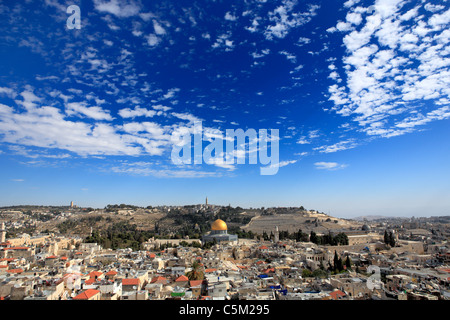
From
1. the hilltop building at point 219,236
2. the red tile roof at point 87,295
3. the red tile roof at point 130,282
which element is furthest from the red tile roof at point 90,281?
the hilltop building at point 219,236

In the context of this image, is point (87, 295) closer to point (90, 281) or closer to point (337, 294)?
point (90, 281)

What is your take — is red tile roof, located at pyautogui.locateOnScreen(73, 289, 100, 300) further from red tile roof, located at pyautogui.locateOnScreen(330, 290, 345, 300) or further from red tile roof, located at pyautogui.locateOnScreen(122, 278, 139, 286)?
red tile roof, located at pyautogui.locateOnScreen(330, 290, 345, 300)

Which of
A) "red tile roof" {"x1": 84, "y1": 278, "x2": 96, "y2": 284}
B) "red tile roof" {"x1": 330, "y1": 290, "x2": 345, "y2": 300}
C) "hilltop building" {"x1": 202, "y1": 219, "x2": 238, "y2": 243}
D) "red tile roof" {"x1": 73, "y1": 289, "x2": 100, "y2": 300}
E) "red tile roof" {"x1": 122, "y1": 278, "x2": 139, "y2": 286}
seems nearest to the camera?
"red tile roof" {"x1": 73, "y1": 289, "x2": 100, "y2": 300}

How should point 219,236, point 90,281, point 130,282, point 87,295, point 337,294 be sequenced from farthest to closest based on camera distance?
point 219,236 → point 130,282 → point 90,281 → point 337,294 → point 87,295

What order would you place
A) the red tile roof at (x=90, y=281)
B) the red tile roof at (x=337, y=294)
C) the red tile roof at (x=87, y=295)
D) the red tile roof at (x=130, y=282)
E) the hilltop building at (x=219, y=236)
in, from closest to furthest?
the red tile roof at (x=87, y=295)
the red tile roof at (x=337, y=294)
the red tile roof at (x=90, y=281)
the red tile roof at (x=130, y=282)
the hilltop building at (x=219, y=236)

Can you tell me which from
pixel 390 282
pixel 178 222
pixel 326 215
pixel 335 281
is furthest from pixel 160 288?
pixel 326 215

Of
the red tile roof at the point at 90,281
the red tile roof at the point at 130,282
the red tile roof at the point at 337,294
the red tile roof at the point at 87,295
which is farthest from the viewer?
the red tile roof at the point at 130,282

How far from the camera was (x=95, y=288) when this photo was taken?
6.97 meters

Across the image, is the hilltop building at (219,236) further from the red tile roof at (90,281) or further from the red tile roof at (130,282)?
the red tile roof at (90,281)

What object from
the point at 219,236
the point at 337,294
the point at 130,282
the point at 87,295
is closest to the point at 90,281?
the point at 130,282

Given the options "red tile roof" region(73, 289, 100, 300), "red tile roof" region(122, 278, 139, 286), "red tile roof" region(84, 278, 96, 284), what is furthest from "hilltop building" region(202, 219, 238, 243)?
"red tile roof" region(73, 289, 100, 300)
